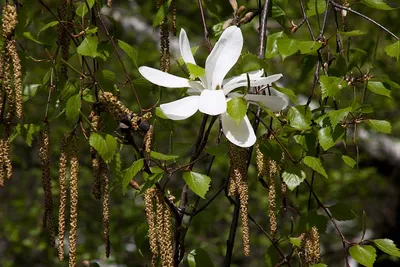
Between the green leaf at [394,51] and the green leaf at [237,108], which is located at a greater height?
the green leaf at [237,108]

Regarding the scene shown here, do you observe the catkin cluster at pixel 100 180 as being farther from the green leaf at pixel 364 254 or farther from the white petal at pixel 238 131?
the green leaf at pixel 364 254

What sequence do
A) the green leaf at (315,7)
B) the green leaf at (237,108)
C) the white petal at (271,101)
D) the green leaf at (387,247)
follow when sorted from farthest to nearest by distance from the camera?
the green leaf at (315,7) < the green leaf at (387,247) < the white petal at (271,101) < the green leaf at (237,108)

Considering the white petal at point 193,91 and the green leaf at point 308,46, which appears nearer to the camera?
the white petal at point 193,91

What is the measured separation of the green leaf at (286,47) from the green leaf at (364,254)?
0.40m

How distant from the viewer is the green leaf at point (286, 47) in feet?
4.49

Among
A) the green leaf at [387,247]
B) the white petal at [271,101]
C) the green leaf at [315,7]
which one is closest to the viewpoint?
the white petal at [271,101]

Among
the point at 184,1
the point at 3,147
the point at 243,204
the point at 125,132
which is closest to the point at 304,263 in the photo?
the point at 243,204

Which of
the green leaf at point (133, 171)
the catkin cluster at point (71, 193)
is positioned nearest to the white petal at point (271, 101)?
the green leaf at point (133, 171)

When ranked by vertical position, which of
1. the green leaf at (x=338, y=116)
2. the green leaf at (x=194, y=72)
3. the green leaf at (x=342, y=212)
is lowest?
the green leaf at (x=342, y=212)

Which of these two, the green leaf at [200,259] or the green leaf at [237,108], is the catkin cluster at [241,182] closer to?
the green leaf at [237,108]

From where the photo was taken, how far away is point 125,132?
3.89ft

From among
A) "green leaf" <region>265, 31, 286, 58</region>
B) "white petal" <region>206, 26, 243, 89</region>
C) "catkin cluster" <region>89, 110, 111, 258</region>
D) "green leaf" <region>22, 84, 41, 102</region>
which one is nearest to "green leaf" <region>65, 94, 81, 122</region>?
"catkin cluster" <region>89, 110, 111, 258</region>

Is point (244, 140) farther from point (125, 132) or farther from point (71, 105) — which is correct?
point (71, 105)

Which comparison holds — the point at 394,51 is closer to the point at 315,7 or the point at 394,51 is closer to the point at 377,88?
the point at 377,88
